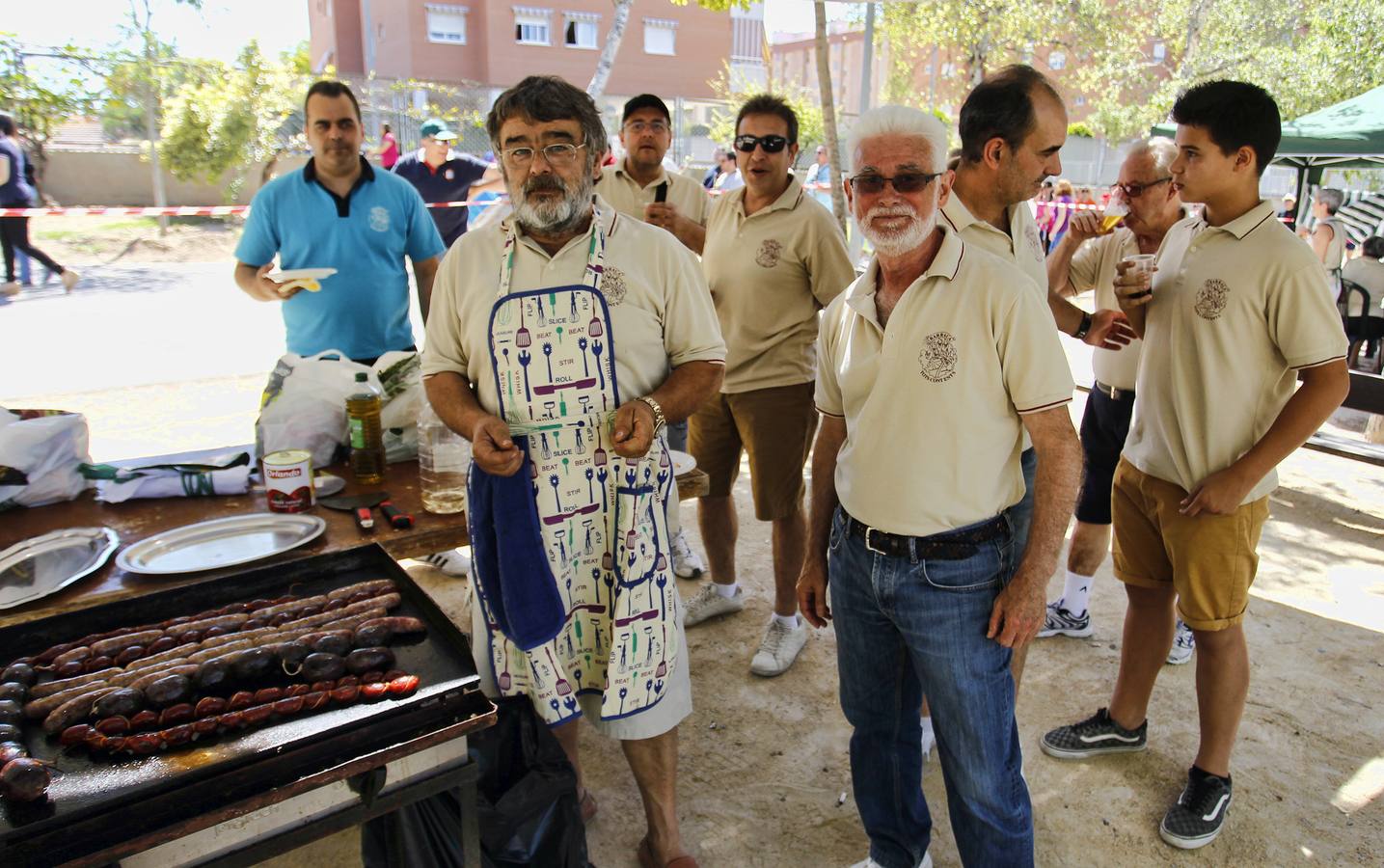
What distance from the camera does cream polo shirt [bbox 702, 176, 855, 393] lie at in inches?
141

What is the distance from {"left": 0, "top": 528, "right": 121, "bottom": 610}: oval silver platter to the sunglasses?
2.63 meters

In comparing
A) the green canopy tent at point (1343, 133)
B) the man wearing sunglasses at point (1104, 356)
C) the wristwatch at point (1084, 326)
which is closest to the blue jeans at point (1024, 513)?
the wristwatch at point (1084, 326)

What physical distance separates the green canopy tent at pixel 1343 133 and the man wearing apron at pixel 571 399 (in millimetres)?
8554

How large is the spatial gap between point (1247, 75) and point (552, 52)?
72.6ft

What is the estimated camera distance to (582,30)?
32594mm

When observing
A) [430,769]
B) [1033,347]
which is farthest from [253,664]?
[1033,347]

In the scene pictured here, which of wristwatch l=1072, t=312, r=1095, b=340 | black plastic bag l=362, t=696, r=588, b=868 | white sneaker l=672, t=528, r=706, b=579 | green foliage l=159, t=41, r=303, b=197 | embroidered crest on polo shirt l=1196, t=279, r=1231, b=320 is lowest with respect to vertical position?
white sneaker l=672, t=528, r=706, b=579

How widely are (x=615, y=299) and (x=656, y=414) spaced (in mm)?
306

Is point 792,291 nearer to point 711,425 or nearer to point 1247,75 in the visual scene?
point 711,425

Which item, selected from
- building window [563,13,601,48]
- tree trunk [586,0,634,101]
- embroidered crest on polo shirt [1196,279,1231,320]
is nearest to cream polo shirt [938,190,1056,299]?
embroidered crest on polo shirt [1196,279,1231,320]

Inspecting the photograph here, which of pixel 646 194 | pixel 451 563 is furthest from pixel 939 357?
pixel 451 563

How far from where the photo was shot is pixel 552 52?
104ft

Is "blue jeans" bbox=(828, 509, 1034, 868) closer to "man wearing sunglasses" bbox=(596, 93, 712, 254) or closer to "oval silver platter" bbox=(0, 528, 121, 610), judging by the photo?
"oval silver platter" bbox=(0, 528, 121, 610)

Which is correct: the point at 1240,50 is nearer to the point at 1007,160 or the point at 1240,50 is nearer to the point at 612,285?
the point at 1007,160
